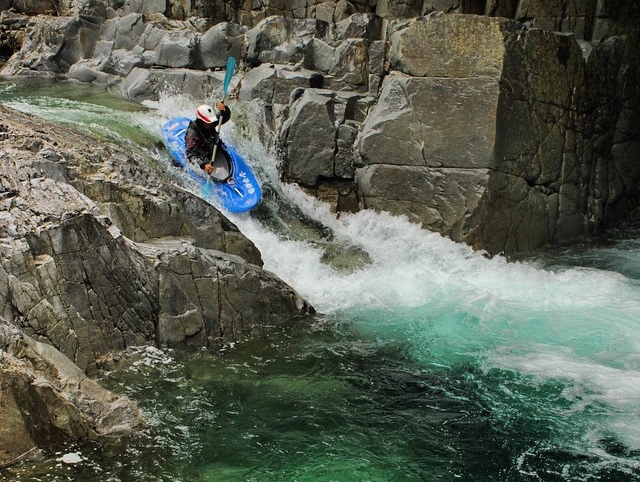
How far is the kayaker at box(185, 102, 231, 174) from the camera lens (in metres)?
9.30

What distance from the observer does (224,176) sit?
9469 millimetres

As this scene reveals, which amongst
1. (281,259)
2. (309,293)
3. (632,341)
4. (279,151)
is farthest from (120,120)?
(632,341)

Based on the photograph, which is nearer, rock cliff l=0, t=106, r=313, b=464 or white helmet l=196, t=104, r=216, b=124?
rock cliff l=0, t=106, r=313, b=464

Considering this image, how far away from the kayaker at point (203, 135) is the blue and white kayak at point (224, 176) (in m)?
0.13

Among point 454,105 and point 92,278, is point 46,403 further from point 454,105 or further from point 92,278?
point 454,105

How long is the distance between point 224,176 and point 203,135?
0.57m

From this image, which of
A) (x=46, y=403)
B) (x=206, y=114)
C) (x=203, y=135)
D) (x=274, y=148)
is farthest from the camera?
(x=274, y=148)

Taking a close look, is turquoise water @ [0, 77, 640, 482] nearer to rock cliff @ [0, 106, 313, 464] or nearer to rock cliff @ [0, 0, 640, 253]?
rock cliff @ [0, 106, 313, 464]

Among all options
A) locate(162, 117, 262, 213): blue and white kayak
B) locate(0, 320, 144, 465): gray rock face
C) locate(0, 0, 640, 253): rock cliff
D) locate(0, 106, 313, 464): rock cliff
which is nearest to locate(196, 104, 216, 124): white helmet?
locate(162, 117, 262, 213): blue and white kayak

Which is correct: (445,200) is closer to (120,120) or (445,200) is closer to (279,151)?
(279,151)

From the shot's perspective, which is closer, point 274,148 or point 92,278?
point 92,278

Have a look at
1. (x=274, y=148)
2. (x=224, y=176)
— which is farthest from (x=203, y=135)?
(x=274, y=148)

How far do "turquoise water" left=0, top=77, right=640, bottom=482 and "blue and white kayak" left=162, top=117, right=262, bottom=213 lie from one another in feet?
0.83

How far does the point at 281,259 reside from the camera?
8750mm
